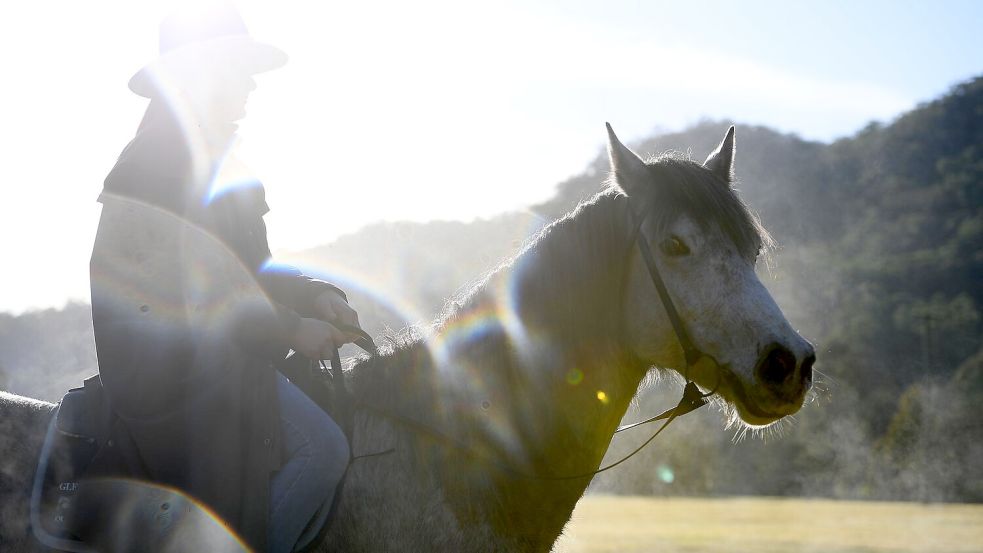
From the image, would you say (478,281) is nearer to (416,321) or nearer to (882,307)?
(416,321)

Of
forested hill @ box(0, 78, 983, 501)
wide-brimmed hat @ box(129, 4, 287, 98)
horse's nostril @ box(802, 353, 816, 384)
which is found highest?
Result: wide-brimmed hat @ box(129, 4, 287, 98)

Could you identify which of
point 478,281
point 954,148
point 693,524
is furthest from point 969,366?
point 478,281

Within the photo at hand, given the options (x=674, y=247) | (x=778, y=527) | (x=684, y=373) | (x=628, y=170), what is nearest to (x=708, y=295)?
(x=674, y=247)

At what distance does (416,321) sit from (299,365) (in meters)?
0.60

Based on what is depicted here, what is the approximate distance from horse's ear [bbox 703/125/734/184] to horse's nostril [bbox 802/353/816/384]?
1098 mm

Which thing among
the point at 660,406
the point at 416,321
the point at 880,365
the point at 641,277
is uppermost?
the point at 641,277

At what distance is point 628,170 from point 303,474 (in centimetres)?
191

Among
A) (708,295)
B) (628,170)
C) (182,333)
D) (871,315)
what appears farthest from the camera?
(871,315)

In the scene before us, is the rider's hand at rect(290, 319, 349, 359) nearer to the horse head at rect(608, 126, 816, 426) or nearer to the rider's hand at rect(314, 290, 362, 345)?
the rider's hand at rect(314, 290, 362, 345)

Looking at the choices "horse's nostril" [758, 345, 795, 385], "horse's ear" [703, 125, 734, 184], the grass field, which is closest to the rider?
"horse's nostril" [758, 345, 795, 385]

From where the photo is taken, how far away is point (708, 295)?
3504 mm

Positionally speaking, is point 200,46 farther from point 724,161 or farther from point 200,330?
point 724,161

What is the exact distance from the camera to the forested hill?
1912 inches

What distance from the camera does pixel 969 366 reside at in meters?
50.8
